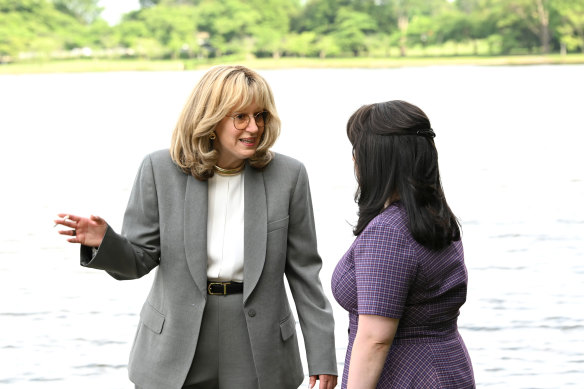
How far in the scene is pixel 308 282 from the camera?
2.74 meters

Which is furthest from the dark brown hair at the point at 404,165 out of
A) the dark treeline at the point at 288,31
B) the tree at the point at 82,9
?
the tree at the point at 82,9

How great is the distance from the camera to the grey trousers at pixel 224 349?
2600 millimetres

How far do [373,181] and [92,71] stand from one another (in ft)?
280

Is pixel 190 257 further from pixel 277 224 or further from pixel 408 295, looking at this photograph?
pixel 408 295

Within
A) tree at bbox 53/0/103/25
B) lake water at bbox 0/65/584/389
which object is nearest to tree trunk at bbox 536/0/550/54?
lake water at bbox 0/65/584/389

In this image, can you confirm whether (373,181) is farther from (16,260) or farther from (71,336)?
(16,260)

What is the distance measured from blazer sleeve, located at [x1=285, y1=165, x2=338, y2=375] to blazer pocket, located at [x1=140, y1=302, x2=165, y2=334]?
39 cm

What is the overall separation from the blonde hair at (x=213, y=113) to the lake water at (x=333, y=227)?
0.40m

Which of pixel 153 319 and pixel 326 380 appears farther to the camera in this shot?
pixel 326 380

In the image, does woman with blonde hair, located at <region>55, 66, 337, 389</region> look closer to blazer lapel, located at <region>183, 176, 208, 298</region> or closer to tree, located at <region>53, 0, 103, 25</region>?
blazer lapel, located at <region>183, 176, 208, 298</region>

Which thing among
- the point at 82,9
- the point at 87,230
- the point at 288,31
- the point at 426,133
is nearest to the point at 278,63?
the point at 288,31

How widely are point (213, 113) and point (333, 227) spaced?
969 cm

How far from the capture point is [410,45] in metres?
88.7

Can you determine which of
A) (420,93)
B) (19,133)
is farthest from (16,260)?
(420,93)
